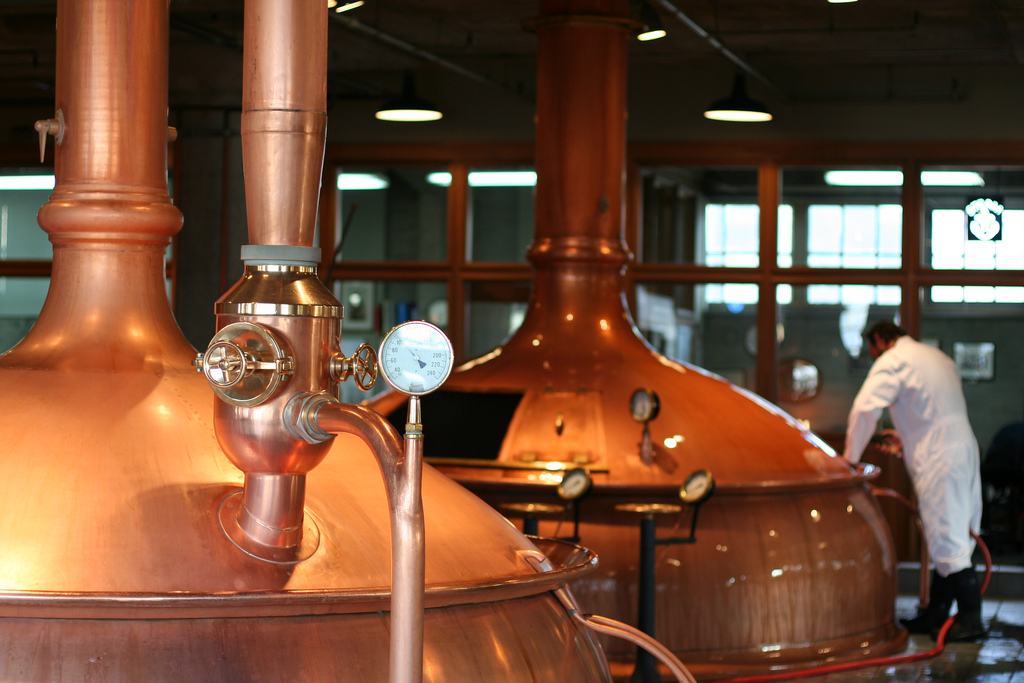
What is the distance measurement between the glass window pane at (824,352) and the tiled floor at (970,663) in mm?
2585

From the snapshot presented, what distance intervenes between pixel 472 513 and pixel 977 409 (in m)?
7.31

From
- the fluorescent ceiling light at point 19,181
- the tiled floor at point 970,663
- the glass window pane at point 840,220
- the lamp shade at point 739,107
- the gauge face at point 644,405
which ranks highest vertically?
the lamp shade at point 739,107

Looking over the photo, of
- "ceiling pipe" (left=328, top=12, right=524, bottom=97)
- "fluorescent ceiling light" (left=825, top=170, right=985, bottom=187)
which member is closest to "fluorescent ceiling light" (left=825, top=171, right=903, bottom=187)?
"fluorescent ceiling light" (left=825, top=170, right=985, bottom=187)

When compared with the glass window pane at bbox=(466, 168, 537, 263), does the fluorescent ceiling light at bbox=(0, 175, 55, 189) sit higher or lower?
higher

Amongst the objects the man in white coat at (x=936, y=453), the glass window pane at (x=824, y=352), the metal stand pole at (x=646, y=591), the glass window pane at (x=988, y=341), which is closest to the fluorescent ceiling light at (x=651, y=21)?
the man in white coat at (x=936, y=453)

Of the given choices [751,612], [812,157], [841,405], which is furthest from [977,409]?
[751,612]

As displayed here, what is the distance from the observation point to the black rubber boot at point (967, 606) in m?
5.86

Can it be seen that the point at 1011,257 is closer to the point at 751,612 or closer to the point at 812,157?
the point at 812,157

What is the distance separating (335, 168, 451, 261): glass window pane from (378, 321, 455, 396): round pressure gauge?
7.67m

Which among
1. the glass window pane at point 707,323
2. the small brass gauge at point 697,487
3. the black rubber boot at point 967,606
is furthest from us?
the glass window pane at point 707,323

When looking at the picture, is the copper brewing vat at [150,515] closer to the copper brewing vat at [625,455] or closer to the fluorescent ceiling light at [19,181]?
the copper brewing vat at [625,455]

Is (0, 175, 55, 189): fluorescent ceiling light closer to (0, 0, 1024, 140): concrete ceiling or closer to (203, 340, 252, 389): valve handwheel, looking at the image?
(0, 0, 1024, 140): concrete ceiling

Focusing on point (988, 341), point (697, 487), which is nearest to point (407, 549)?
point (697, 487)

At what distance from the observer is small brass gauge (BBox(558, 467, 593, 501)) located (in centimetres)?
453
